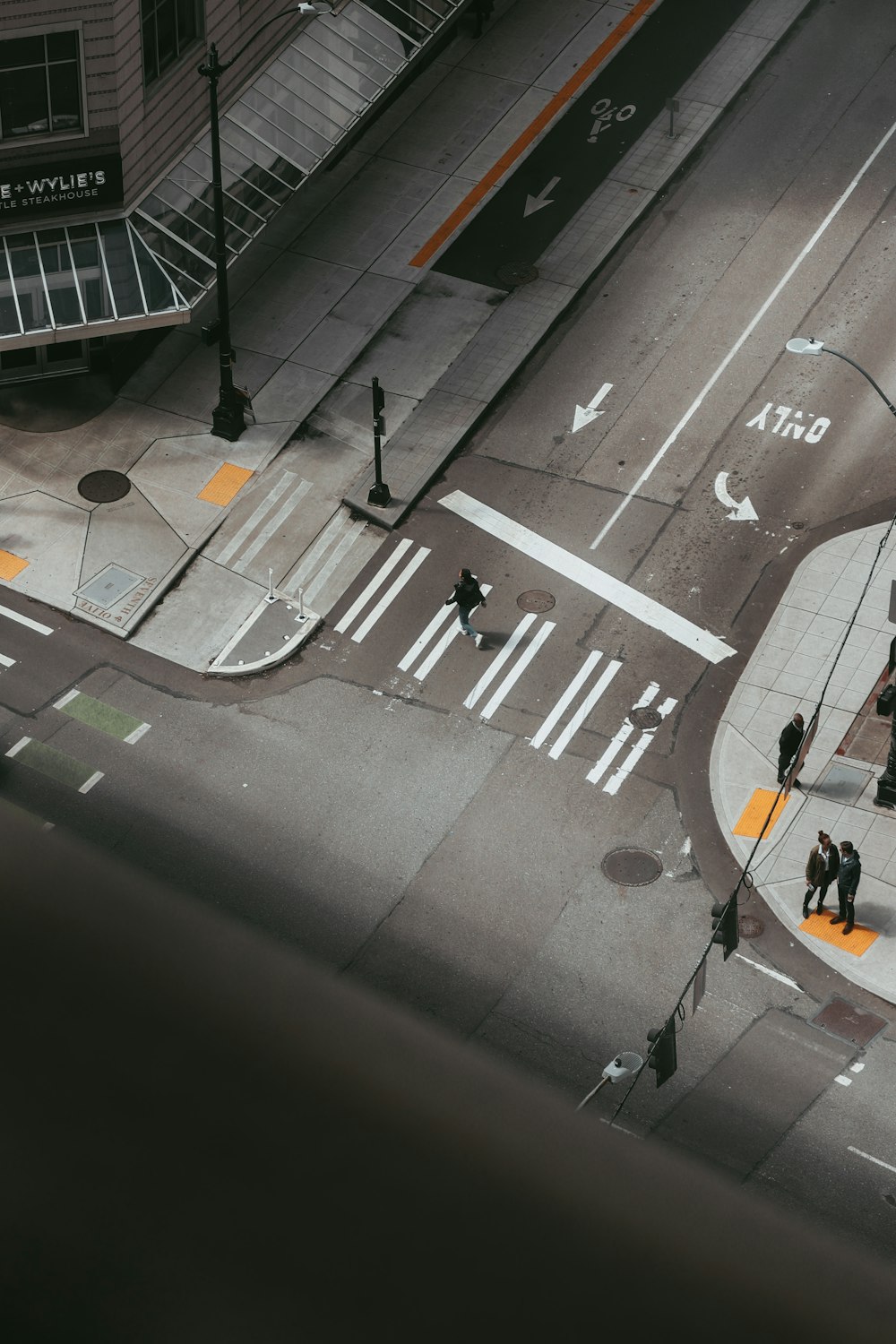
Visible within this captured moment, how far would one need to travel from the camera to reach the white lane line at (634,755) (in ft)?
96.2

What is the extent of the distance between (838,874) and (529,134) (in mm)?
23498

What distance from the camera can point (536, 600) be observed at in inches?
1283

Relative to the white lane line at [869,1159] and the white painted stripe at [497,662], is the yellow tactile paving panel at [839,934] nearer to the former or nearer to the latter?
the white lane line at [869,1159]

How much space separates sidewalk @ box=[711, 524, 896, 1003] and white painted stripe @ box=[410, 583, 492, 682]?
5.38 m

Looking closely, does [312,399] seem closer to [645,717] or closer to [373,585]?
[373,585]

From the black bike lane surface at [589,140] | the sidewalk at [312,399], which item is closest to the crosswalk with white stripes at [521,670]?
the sidewalk at [312,399]

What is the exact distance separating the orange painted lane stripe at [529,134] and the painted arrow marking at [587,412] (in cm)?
584

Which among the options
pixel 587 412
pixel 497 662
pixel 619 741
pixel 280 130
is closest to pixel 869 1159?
pixel 619 741

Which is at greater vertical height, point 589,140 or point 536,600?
point 589,140

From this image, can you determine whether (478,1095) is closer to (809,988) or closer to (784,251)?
(809,988)

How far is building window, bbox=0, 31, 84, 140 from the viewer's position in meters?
31.0

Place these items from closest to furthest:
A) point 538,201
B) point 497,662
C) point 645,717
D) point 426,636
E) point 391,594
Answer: point 645,717 → point 497,662 → point 426,636 → point 391,594 → point 538,201

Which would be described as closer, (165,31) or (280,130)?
(165,31)

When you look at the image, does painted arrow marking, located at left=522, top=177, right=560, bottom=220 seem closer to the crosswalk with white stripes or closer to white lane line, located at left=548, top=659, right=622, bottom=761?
the crosswalk with white stripes
